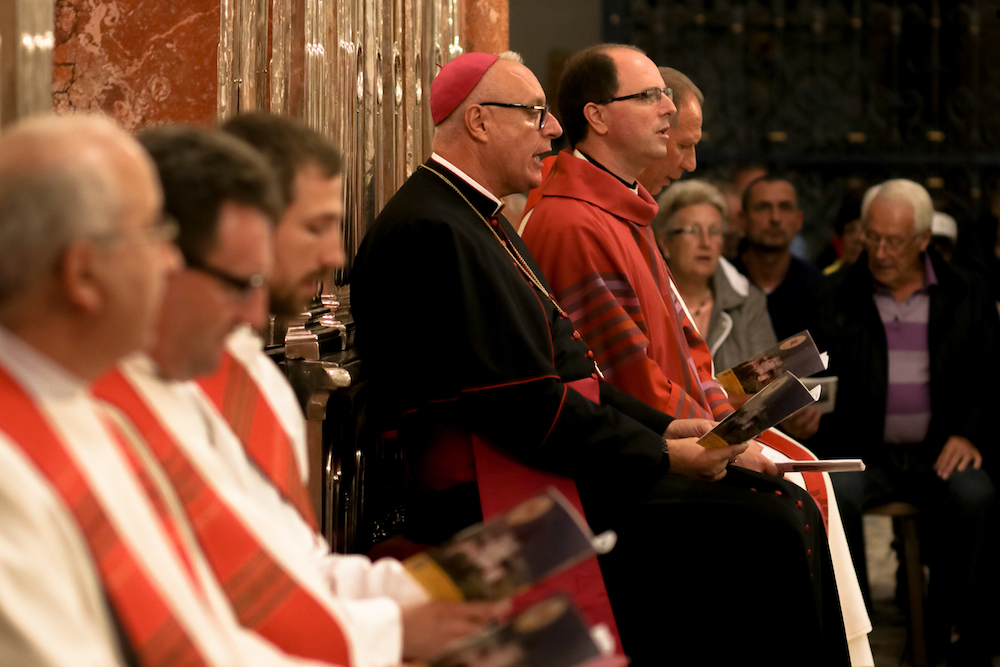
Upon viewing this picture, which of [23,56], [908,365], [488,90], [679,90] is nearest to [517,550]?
[23,56]

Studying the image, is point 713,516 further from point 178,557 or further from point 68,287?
point 68,287

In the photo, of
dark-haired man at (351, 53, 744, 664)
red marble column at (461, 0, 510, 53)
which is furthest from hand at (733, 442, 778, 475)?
red marble column at (461, 0, 510, 53)

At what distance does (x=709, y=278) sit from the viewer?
5.12 meters

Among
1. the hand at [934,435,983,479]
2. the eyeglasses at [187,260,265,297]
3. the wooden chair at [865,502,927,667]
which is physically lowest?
the wooden chair at [865,502,927,667]

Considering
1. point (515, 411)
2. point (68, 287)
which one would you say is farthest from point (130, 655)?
point (515, 411)

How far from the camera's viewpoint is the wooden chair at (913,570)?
4.48 m

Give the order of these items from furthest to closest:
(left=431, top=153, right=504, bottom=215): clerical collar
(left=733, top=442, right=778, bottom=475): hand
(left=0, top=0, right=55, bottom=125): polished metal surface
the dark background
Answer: the dark background
(left=733, top=442, right=778, bottom=475): hand
(left=431, top=153, right=504, bottom=215): clerical collar
(left=0, top=0, right=55, bottom=125): polished metal surface

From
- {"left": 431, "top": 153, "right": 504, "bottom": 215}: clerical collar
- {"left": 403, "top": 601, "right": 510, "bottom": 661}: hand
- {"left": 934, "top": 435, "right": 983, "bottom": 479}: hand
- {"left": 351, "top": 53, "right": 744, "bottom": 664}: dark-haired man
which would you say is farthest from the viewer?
{"left": 934, "top": 435, "right": 983, "bottom": 479}: hand

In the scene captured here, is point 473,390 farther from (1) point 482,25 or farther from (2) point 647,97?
(1) point 482,25

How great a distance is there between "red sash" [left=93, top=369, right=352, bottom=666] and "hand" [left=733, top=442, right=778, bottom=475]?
1985 mm

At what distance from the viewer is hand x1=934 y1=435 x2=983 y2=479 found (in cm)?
461

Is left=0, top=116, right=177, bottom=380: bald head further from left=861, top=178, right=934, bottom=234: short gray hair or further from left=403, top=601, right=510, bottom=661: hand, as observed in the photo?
left=861, top=178, right=934, bottom=234: short gray hair

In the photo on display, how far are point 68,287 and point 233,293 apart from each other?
274 millimetres

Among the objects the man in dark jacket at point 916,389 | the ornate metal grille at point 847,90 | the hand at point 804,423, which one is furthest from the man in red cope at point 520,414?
the ornate metal grille at point 847,90
